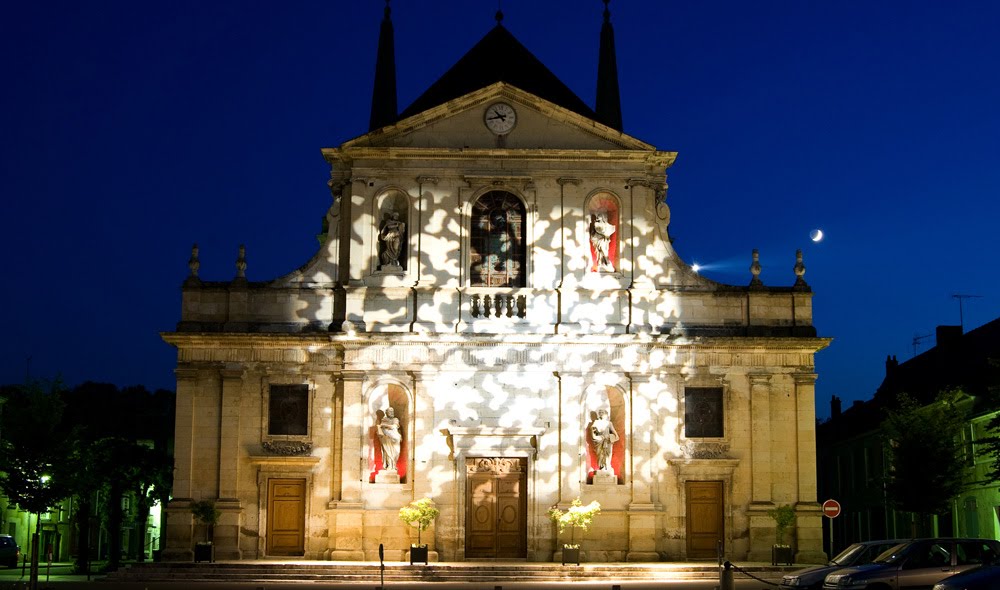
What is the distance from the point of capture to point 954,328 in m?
45.1

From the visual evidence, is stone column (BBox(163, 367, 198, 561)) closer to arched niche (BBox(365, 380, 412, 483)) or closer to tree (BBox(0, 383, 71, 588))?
arched niche (BBox(365, 380, 412, 483))

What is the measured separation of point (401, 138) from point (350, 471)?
8.16 metres

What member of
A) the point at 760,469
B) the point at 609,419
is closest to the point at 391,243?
the point at 609,419

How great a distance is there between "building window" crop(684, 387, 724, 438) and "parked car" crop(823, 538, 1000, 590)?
11.6 m

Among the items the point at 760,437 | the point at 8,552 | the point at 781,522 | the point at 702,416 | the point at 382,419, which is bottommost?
the point at 8,552

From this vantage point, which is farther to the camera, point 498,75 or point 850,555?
point 498,75

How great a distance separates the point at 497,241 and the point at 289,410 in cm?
647

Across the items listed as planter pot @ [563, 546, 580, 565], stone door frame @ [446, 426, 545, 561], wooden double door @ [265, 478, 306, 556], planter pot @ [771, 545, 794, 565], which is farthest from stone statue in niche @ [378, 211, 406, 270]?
planter pot @ [771, 545, 794, 565]

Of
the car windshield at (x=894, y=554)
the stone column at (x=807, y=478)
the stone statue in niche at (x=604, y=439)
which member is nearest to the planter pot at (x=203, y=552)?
the stone statue in niche at (x=604, y=439)

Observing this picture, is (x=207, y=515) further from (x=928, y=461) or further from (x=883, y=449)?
(x=883, y=449)

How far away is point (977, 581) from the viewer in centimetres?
1675

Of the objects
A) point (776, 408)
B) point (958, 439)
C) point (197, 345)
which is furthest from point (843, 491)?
point (197, 345)

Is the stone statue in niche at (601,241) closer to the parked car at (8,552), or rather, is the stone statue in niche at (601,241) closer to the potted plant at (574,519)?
the potted plant at (574,519)

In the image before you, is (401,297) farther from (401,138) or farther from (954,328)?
(954,328)
